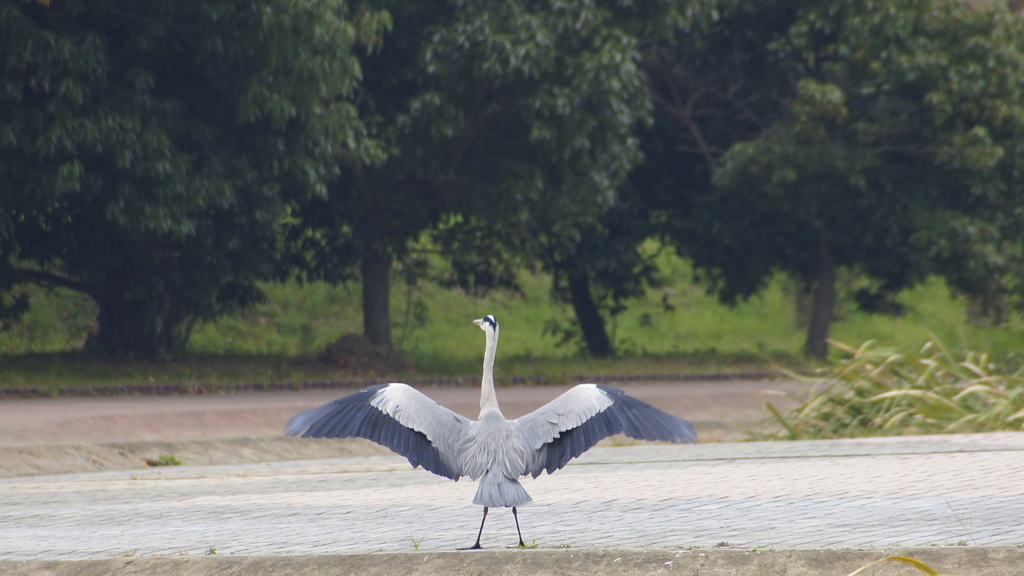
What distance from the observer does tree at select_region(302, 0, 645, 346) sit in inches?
Result: 668

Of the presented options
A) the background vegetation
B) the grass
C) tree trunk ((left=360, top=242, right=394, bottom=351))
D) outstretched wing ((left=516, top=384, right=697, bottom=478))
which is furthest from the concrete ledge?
tree trunk ((left=360, top=242, right=394, bottom=351))

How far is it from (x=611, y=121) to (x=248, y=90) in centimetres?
532

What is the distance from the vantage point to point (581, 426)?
15.5ft

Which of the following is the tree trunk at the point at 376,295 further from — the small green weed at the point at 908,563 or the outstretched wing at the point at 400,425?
the small green weed at the point at 908,563

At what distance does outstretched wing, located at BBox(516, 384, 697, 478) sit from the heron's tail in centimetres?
18

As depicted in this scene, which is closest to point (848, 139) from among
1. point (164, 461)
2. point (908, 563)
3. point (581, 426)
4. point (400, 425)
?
point (164, 461)

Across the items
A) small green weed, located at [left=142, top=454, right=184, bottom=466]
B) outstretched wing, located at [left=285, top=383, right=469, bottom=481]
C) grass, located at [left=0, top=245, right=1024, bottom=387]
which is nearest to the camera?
outstretched wing, located at [left=285, top=383, right=469, bottom=481]

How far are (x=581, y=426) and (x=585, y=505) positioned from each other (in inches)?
80.0

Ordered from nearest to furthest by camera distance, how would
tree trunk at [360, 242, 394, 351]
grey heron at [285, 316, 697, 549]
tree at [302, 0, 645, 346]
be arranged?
grey heron at [285, 316, 697, 549] → tree at [302, 0, 645, 346] → tree trunk at [360, 242, 394, 351]

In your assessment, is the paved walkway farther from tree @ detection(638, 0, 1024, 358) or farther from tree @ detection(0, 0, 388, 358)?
tree @ detection(638, 0, 1024, 358)

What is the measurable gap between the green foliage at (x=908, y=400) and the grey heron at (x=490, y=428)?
6692 millimetres

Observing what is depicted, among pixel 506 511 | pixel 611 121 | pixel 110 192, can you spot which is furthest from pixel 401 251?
pixel 506 511

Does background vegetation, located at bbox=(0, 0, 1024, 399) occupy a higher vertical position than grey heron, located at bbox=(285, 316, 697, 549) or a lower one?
higher

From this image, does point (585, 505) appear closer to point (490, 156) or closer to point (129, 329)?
point (490, 156)
